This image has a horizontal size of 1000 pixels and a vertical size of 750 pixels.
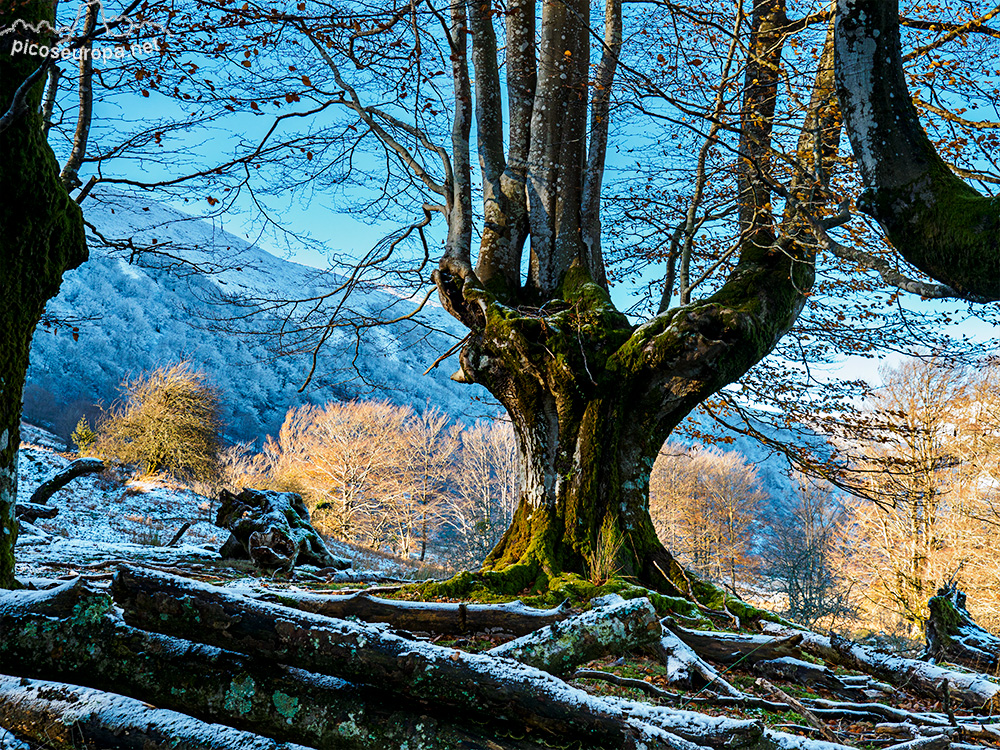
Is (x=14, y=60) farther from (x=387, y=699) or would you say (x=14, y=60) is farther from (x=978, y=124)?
(x=978, y=124)

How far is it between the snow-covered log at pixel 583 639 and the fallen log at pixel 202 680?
479 millimetres

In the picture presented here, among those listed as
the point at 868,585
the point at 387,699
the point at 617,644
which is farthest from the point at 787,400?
the point at 868,585

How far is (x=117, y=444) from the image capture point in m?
27.8

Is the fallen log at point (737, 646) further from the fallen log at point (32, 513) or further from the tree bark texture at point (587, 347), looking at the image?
the fallen log at point (32, 513)

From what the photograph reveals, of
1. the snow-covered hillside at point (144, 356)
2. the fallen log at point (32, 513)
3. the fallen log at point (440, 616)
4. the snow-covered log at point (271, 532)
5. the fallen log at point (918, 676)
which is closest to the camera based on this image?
the fallen log at point (918, 676)

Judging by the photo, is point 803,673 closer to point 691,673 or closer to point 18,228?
point 691,673

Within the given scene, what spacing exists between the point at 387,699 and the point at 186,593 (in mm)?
734

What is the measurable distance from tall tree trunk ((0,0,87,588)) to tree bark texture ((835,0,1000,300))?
4832 millimetres

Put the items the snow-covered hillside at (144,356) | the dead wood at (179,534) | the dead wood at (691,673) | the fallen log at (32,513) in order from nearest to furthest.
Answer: the dead wood at (691,673) < the dead wood at (179,534) < the fallen log at (32,513) < the snow-covered hillside at (144,356)

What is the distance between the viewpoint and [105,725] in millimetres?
1737

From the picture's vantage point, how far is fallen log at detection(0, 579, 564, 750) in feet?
5.71

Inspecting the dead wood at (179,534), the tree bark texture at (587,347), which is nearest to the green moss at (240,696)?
the tree bark texture at (587,347)

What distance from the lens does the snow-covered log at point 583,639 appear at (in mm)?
2236

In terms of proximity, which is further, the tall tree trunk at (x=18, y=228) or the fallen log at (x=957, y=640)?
the fallen log at (x=957, y=640)
